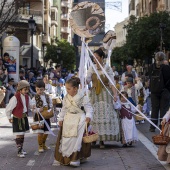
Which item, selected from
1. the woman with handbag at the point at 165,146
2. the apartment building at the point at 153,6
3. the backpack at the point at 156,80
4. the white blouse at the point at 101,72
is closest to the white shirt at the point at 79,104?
the woman with handbag at the point at 165,146

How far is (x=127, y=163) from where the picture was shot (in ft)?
31.2

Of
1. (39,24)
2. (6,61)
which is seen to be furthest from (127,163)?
(39,24)

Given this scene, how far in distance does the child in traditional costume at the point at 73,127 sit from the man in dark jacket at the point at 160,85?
4.75 meters

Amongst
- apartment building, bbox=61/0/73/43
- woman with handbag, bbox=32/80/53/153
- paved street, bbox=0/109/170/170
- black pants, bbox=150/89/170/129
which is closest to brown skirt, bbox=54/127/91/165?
paved street, bbox=0/109/170/170

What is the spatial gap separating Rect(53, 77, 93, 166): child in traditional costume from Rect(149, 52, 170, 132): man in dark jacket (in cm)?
475

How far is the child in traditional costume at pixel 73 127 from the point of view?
912 centimetres

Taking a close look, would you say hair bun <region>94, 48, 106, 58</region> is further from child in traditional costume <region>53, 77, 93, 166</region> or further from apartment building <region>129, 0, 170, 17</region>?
apartment building <region>129, 0, 170, 17</region>

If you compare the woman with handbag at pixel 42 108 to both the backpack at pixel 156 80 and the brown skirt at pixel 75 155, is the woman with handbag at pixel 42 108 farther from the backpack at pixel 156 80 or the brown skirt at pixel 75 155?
the backpack at pixel 156 80

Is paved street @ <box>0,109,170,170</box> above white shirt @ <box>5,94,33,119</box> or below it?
below

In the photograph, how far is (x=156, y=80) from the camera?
13984 millimetres

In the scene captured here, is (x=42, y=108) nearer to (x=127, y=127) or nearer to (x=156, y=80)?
(x=127, y=127)

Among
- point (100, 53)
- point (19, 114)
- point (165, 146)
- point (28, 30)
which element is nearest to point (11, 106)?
point (19, 114)

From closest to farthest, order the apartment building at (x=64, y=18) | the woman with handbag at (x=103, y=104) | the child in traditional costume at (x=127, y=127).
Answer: the woman with handbag at (x=103, y=104) < the child in traditional costume at (x=127, y=127) < the apartment building at (x=64, y=18)

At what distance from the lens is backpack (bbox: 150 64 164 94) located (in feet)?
45.6
